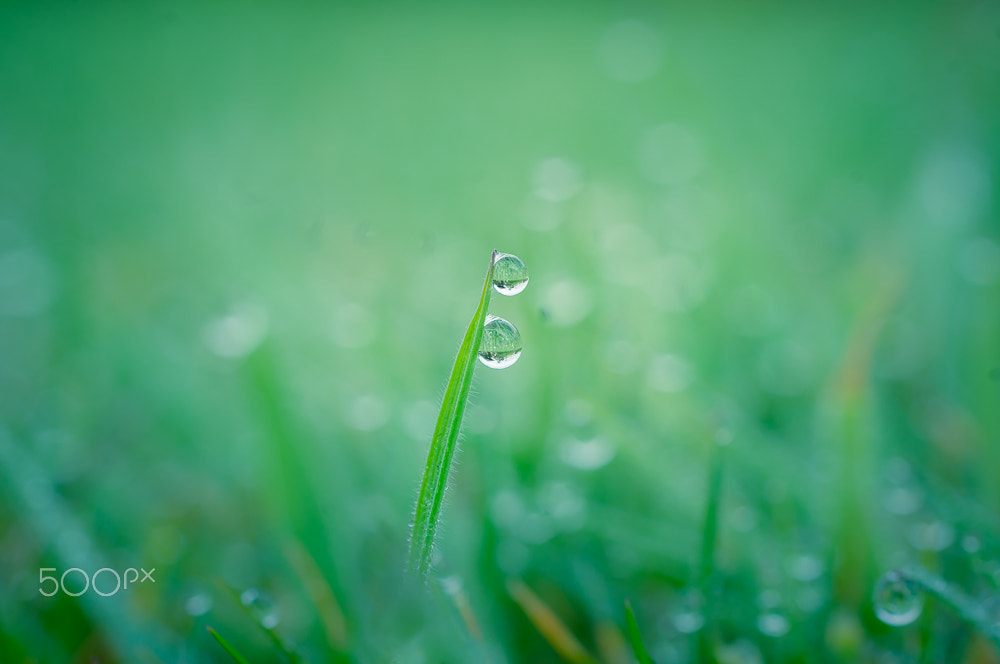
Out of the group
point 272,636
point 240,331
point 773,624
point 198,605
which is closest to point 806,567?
point 773,624

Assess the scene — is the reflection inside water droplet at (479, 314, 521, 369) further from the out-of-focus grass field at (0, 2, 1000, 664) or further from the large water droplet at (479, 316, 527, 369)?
the out-of-focus grass field at (0, 2, 1000, 664)

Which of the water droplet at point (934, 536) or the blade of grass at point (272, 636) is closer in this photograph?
the blade of grass at point (272, 636)

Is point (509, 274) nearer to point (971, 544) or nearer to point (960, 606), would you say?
point (960, 606)

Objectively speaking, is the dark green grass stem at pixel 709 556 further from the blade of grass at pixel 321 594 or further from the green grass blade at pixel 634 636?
the blade of grass at pixel 321 594

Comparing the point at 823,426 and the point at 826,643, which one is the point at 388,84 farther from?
the point at 826,643

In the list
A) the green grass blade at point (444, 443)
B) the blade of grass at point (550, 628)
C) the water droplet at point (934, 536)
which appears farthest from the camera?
the water droplet at point (934, 536)

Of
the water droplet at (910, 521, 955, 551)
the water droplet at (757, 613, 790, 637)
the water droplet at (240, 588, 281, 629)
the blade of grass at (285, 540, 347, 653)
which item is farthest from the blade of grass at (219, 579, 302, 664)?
the water droplet at (910, 521, 955, 551)

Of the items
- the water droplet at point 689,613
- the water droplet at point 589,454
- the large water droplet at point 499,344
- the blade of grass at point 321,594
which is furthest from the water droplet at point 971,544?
the blade of grass at point 321,594
